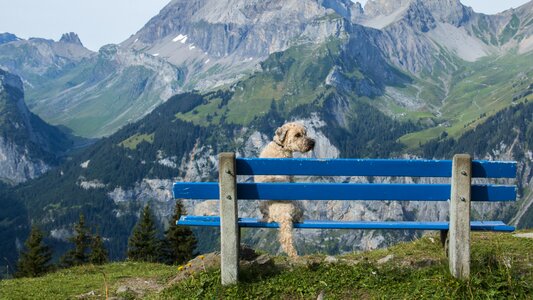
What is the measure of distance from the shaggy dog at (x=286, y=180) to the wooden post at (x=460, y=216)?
3154mm

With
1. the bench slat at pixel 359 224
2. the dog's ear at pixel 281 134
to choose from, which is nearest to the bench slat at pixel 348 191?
the bench slat at pixel 359 224

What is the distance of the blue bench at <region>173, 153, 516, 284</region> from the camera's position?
8.57 meters

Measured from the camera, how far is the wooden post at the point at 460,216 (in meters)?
8.42

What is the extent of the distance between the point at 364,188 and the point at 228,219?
2.47 m

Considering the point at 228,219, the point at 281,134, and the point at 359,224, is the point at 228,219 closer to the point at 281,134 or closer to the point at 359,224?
the point at 359,224

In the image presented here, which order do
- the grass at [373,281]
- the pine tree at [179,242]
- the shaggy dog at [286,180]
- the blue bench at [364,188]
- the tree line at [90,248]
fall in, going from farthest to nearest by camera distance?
1. the tree line at [90,248]
2. the pine tree at [179,242]
3. the shaggy dog at [286,180]
4. the blue bench at [364,188]
5. the grass at [373,281]

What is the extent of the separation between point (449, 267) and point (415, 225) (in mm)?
957

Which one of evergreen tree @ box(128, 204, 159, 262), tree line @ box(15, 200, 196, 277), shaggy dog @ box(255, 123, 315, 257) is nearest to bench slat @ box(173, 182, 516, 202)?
shaggy dog @ box(255, 123, 315, 257)

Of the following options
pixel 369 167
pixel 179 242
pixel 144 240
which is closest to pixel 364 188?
pixel 369 167

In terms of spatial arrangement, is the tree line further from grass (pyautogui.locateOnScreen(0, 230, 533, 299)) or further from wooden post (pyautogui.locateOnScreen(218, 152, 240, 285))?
wooden post (pyautogui.locateOnScreen(218, 152, 240, 285))

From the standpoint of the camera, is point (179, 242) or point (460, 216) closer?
point (460, 216)

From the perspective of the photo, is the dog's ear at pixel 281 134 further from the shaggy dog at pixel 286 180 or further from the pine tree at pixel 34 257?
the pine tree at pixel 34 257

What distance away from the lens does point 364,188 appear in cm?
882

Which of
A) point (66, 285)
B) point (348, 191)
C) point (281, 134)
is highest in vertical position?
point (281, 134)
